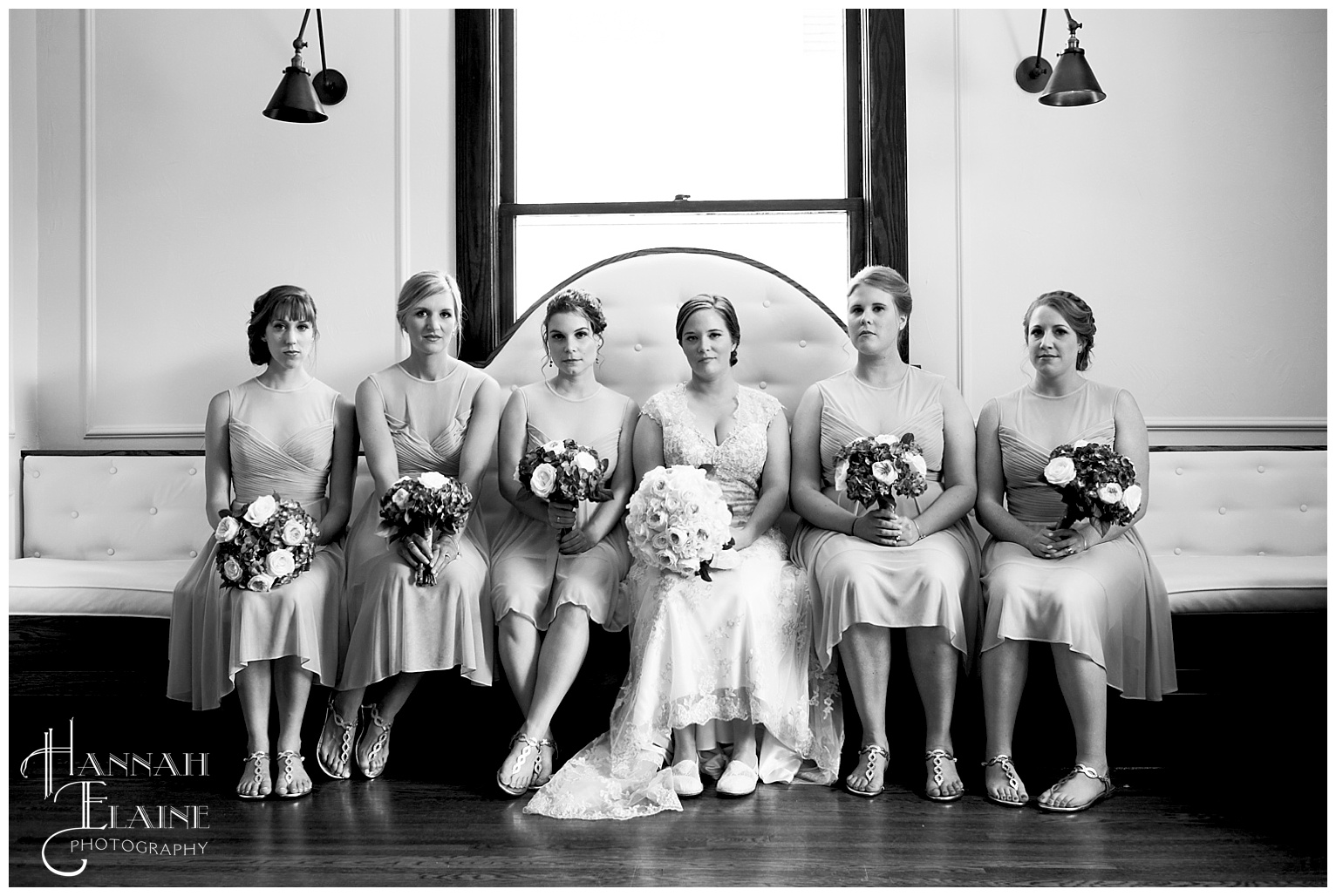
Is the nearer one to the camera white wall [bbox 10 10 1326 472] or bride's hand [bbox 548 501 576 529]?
bride's hand [bbox 548 501 576 529]

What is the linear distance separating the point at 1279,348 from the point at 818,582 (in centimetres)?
265

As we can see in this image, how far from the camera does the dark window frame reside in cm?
437

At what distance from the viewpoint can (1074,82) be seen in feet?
12.8

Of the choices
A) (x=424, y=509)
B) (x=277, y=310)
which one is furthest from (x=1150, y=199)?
(x=277, y=310)

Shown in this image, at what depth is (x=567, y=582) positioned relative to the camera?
122 inches

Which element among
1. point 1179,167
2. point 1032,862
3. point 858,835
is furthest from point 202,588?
point 1179,167

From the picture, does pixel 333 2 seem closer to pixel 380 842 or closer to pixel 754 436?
pixel 754 436

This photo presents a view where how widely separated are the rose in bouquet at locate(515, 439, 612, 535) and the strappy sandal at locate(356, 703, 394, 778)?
0.83 meters

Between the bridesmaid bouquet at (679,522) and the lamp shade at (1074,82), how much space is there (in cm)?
221

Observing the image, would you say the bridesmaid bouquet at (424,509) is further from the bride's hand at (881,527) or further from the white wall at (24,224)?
the white wall at (24,224)

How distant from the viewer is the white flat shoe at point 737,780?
286 cm

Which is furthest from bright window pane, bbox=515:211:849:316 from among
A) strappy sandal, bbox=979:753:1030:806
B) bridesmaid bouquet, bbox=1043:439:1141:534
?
strappy sandal, bbox=979:753:1030:806

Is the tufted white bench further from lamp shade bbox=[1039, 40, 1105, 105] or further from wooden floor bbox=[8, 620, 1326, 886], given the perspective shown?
lamp shade bbox=[1039, 40, 1105, 105]

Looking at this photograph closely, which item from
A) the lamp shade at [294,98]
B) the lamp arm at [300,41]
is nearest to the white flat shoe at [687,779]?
the lamp shade at [294,98]
